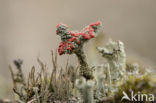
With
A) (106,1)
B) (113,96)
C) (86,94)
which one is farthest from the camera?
(106,1)

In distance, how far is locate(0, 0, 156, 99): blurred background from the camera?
4047 millimetres

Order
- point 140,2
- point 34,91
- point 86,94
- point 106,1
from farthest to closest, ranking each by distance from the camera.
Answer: point 106,1, point 140,2, point 34,91, point 86,94

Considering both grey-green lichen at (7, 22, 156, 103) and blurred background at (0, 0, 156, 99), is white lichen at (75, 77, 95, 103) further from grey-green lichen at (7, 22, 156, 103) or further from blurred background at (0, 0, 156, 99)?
blurred background at (0, 0, 156, 99)

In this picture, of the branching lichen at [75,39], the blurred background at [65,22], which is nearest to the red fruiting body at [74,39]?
the branching lichen at [75,39]

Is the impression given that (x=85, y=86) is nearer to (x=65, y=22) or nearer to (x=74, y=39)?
(x=74, y=39)

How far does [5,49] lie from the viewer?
14.2 feet

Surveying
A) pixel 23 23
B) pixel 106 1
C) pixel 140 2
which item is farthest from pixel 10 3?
pixel 140 2

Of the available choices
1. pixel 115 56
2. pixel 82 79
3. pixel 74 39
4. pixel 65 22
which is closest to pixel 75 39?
pixel 74 39

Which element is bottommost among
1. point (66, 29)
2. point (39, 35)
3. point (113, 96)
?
point (113, 96)

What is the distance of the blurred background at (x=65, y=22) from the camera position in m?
4.05

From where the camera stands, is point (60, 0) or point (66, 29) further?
point (60, 0)

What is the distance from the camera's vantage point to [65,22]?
4.17 meters

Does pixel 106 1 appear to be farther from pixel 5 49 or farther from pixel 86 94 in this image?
pixel 86 94

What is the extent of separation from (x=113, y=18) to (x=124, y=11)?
0.26 metres
